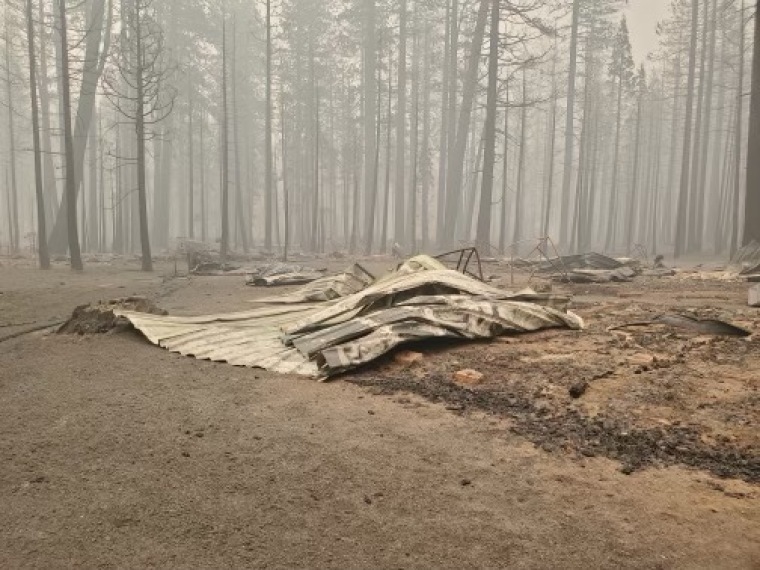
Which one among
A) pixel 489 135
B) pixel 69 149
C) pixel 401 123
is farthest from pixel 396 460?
pixel 401 123

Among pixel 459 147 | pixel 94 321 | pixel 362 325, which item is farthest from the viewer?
pixel 459 147

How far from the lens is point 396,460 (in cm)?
321

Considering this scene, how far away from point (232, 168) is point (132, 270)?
84.1 feet

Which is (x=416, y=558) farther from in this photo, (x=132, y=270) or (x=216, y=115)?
(x=216, y=115)

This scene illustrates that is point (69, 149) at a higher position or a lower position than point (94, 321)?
higher

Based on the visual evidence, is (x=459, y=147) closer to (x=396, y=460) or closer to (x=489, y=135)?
(x=489, y=135)

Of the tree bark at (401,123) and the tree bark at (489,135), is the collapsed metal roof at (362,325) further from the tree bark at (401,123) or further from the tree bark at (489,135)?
the tree bark at (401,123)

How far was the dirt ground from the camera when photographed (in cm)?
235

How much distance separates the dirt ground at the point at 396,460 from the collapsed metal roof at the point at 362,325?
0.74 ft

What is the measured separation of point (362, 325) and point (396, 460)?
244 cm

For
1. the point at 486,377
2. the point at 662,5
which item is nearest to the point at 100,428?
the point at 486,377

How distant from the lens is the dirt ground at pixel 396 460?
2.35 m

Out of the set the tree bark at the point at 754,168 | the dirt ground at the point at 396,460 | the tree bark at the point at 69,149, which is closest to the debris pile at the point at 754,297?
the dirt ground at the point at 396,460

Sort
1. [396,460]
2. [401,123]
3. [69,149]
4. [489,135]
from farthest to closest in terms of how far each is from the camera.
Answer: [401,123]
[489,135]
[69,149]
[396,460]
